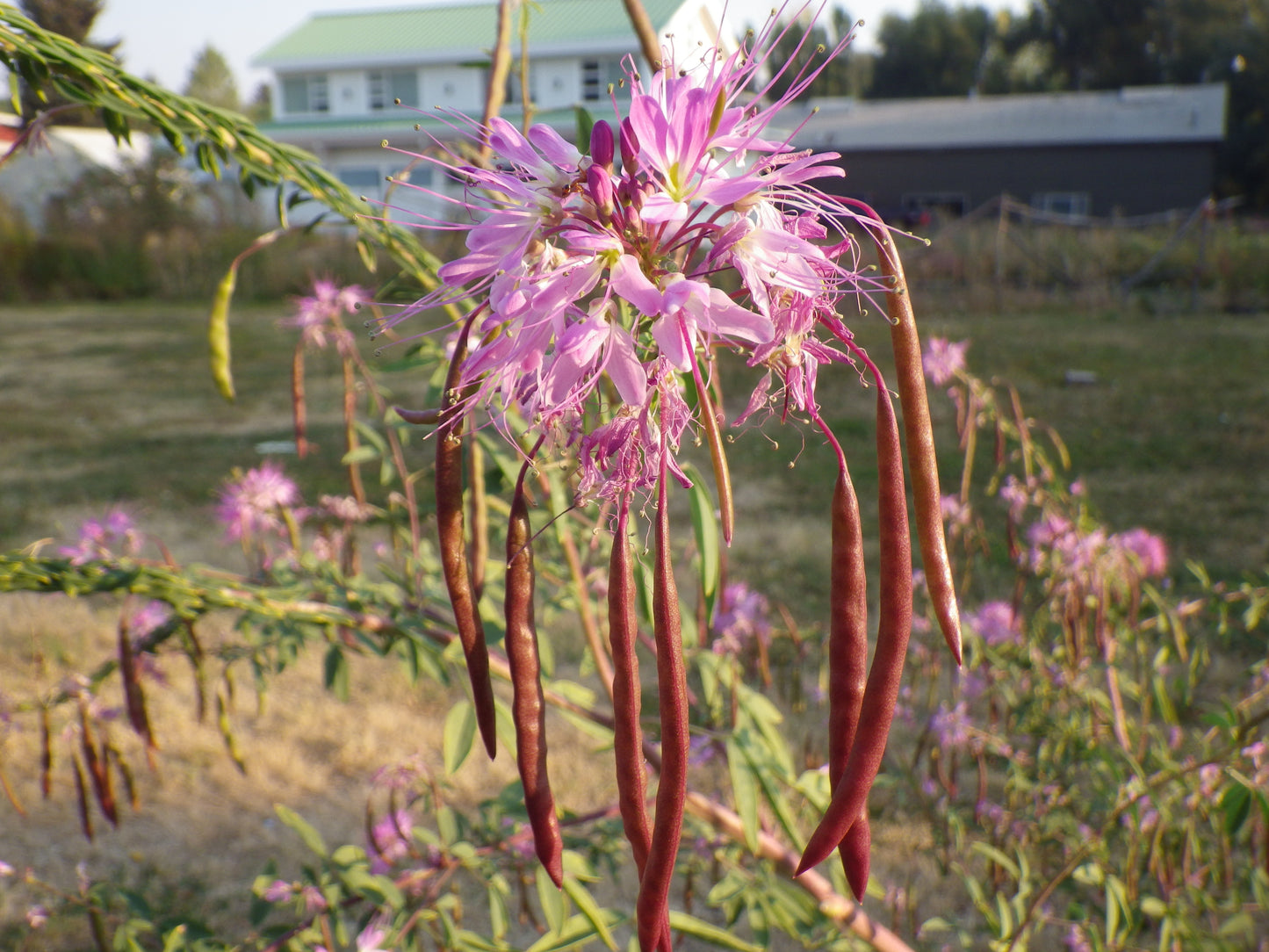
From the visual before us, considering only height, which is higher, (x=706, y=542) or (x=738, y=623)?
(x=706, y=542)

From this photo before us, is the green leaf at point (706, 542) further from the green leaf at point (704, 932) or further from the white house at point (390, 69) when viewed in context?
the white house at point (390, 69)

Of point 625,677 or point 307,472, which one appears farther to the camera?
point 307,472

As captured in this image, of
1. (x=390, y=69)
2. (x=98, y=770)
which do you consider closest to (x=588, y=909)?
(x=98, y=770)

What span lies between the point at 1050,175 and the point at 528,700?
20695mm

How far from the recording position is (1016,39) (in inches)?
1188

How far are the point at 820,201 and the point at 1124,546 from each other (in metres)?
1.65

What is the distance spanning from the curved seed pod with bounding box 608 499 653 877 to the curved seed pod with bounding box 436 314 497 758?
0.08m

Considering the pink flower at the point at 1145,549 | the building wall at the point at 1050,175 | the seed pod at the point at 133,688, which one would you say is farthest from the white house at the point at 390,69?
the seed pod at the point at 133,688

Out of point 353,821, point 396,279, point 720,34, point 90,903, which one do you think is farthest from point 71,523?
point 720,34

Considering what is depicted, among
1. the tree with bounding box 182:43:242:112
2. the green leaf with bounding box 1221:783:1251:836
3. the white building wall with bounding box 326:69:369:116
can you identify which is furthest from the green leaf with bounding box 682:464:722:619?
the tree with bounding box 182:43:242:112

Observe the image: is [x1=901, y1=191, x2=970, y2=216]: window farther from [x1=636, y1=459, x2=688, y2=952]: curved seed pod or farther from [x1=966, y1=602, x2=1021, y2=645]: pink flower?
[x1=636, y1=459, x2=688, y2=952]: curved seed pod

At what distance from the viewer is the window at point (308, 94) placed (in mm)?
21984

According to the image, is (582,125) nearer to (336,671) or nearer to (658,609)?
(658,609)

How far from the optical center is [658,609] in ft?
1.55
